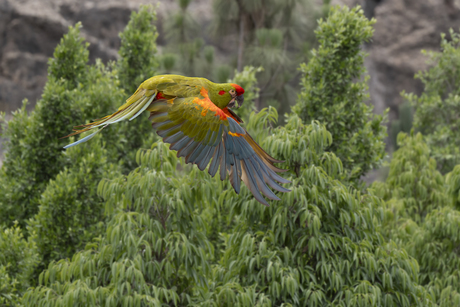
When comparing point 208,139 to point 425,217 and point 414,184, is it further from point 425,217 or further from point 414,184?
point 414,184

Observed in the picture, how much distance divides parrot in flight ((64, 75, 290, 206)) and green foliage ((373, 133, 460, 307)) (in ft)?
8.10

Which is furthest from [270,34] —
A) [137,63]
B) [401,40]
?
[401,40]

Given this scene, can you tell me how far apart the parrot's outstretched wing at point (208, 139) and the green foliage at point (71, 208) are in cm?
340

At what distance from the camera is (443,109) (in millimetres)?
9805

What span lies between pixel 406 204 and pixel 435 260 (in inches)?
52.5

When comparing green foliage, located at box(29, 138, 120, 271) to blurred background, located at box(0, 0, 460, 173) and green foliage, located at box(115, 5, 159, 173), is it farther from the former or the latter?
blurred background, located at box(0, 0, 460, 173)

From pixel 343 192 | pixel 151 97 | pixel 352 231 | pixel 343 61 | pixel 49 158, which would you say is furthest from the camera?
pixel 49 158

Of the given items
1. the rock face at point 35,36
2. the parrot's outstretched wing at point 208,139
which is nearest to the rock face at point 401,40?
the rock face at point 35,36

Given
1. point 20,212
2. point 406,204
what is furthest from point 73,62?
point 406,204

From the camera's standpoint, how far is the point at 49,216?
19.6ft

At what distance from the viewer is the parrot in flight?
9.21ft

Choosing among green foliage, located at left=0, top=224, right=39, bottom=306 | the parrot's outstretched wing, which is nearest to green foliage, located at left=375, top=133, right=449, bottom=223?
the parrot's outstretched wing

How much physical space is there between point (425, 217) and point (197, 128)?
537 cm

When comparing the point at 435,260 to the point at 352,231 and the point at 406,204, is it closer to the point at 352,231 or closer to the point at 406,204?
the point at 406,204
